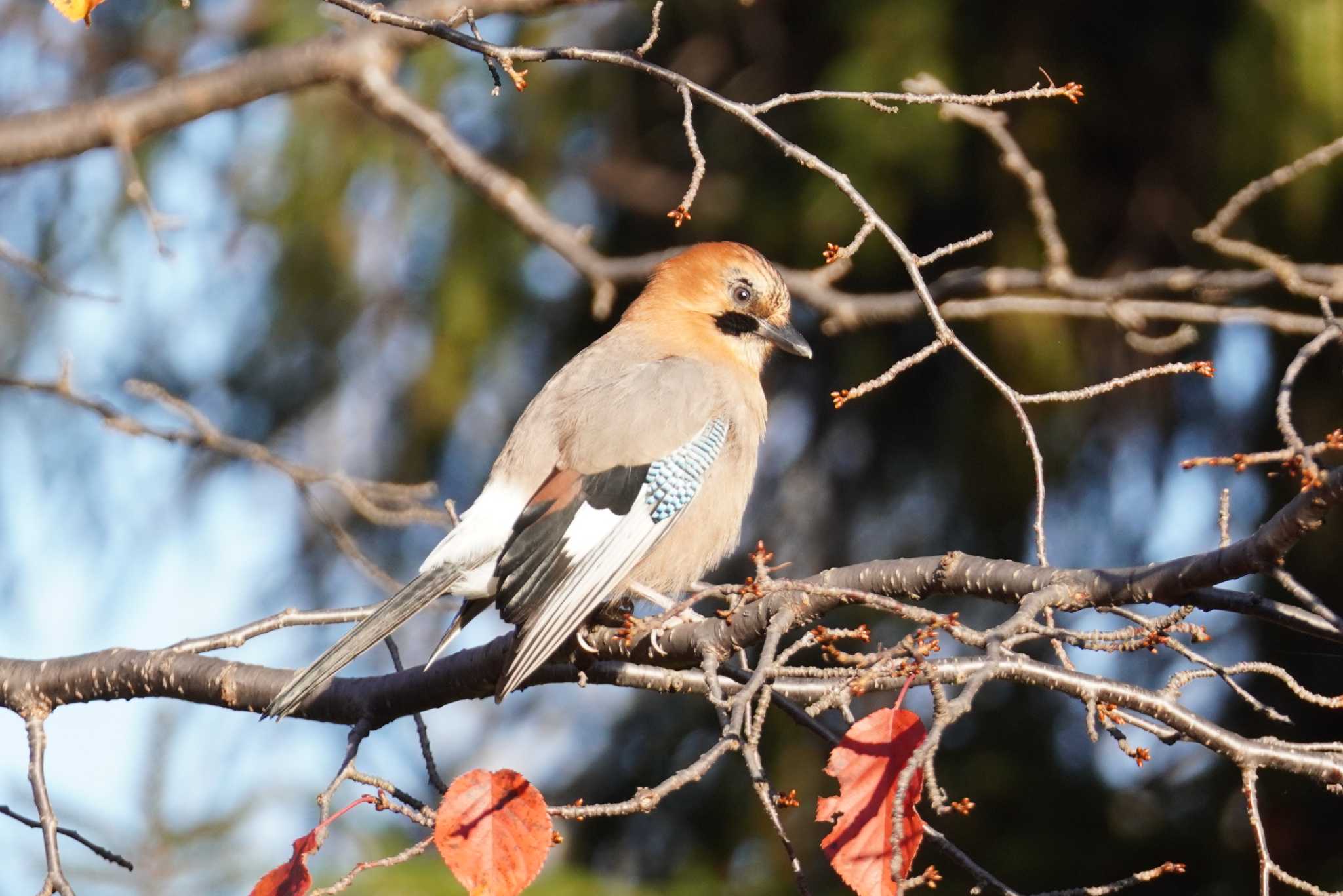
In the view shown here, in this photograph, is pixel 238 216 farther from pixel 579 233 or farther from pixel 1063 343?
pixel 1063 343

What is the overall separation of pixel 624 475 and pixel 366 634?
899 mm

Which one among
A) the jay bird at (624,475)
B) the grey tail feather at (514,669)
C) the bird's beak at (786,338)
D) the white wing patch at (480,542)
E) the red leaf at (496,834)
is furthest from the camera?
the bird's beak at (786,338)

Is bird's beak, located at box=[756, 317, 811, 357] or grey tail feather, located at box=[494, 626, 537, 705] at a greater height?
bird's beak, located at box=[756, 317, 811, 357]

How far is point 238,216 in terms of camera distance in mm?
5855

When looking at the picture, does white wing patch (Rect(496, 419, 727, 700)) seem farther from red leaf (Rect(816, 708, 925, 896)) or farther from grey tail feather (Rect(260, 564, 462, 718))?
red leaf (Rect(816, 708, 925, 896))

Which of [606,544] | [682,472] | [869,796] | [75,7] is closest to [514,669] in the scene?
[606,544]

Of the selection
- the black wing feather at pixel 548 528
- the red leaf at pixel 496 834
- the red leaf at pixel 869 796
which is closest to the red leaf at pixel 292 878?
the red leaf at pixel 496 834

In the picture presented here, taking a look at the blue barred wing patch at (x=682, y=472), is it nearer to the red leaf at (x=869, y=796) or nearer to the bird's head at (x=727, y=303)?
the bird's head at (x=727, y=303)

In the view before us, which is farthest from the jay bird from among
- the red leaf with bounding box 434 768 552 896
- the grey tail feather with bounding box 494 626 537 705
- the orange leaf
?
the orange leaf

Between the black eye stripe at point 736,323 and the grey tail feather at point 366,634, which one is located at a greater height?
the black eye stripe at point 736,323

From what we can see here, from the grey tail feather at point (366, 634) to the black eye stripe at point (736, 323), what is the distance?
1.42 meters

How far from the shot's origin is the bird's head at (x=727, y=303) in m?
4.46

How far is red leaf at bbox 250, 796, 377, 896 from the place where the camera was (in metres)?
2.11

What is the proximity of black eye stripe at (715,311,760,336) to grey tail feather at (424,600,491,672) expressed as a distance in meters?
1.40
